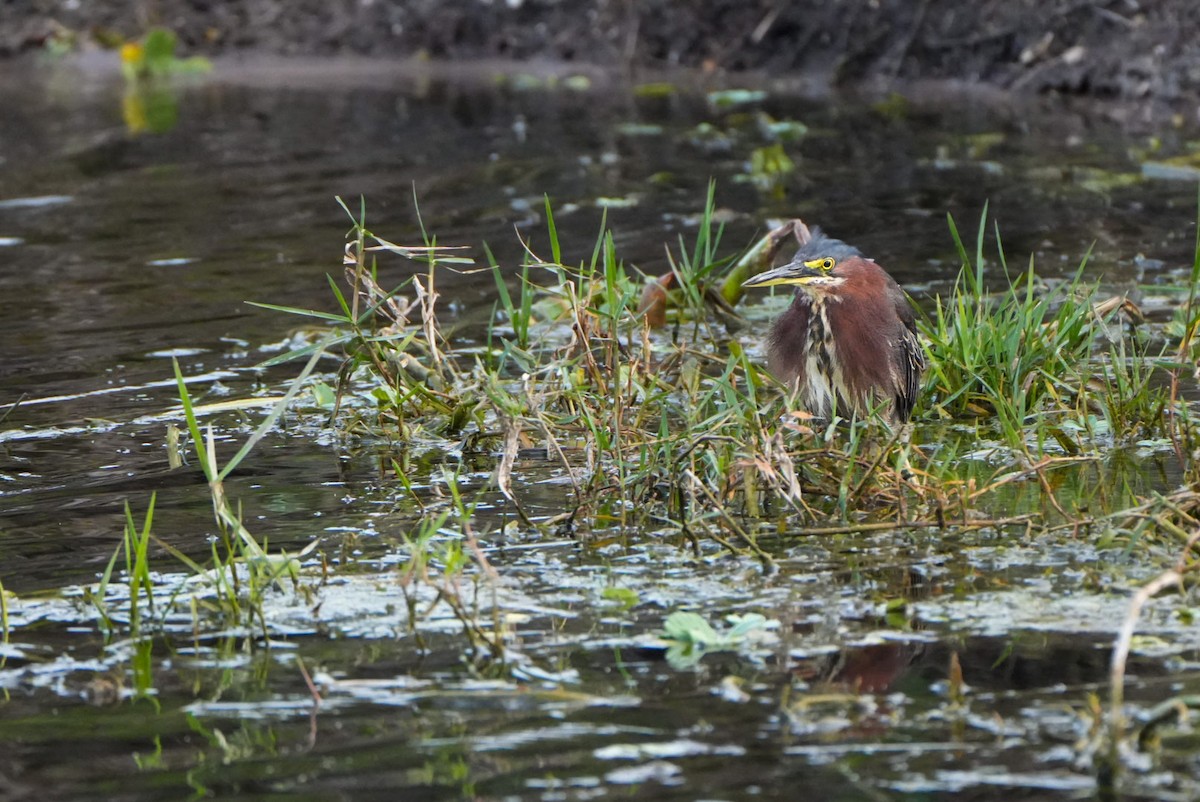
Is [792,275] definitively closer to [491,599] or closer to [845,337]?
[845,337]

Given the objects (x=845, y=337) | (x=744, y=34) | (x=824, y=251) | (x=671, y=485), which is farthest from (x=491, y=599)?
(x=744, y=34)

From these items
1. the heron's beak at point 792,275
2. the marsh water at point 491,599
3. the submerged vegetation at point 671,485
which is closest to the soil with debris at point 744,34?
the marsh water at point 491,599

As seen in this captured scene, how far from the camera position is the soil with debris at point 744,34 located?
14086 millimetres

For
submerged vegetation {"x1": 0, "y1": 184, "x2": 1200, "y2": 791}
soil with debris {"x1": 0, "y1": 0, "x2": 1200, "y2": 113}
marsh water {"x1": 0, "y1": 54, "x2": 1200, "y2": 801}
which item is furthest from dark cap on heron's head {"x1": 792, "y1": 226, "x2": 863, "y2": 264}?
soil with debris {"x1": 0, "y1": 0, "x2": 1200, "y2": 113}

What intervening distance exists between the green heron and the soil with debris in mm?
8704

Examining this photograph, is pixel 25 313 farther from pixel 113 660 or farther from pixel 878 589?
pixel 878 589

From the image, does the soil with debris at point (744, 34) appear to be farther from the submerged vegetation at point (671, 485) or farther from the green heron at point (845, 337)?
the green heron at point (845, 337)

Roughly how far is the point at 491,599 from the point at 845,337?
1.98 metres

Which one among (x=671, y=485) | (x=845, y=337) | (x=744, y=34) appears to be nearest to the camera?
(x=671, y=485)

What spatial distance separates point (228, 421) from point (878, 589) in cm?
301

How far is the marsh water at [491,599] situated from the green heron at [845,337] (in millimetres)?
848

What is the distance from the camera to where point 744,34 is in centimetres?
1731

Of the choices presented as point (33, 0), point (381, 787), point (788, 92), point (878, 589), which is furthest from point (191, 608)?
point (33, 0)

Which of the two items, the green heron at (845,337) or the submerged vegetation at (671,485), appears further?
the green heron at (845,337)
